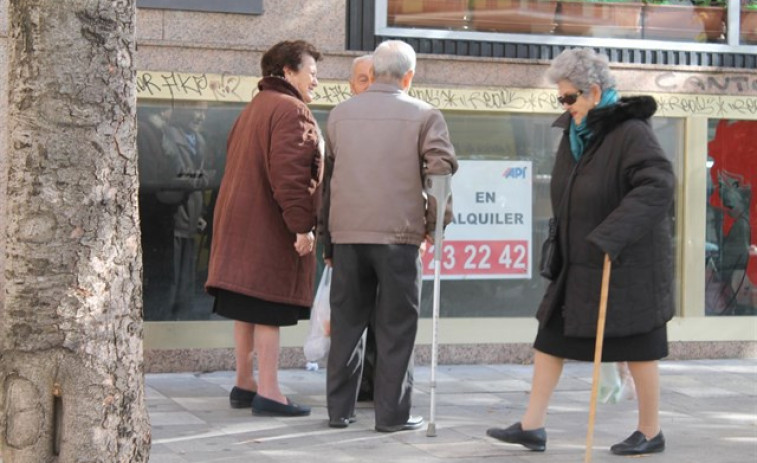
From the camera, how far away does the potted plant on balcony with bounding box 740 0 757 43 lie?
9.82m

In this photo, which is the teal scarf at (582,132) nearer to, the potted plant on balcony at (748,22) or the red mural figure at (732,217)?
the red mural figure at (732,217)

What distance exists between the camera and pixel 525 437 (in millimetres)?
6246

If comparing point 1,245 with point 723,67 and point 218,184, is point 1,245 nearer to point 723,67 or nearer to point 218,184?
point 218,184

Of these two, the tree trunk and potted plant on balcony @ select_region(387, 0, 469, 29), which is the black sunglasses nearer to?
the tree trunk

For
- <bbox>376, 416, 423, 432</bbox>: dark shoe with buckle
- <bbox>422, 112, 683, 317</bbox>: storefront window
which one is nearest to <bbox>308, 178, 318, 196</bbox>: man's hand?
<bbox>376, 416, 423, 432</bbox>: dark shoe with buckle

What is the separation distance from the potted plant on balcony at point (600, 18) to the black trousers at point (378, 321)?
11.3ft

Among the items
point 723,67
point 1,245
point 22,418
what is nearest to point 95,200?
point 22,418

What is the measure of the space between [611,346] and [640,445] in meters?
0.51

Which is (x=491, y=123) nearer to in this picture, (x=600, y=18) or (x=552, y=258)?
(x=600, y=18)

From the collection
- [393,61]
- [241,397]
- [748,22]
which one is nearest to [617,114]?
[393,61]

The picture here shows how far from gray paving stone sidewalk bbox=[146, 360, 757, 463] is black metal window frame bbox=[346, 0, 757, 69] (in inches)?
85.7

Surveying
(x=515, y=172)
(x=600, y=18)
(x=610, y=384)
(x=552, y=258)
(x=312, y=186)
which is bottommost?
(x=610, y=384)

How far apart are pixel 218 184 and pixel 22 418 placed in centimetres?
478

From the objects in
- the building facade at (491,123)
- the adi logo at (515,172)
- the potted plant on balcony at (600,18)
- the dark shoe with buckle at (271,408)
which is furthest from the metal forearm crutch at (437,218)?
the potted plant on balcony at (600,18)
